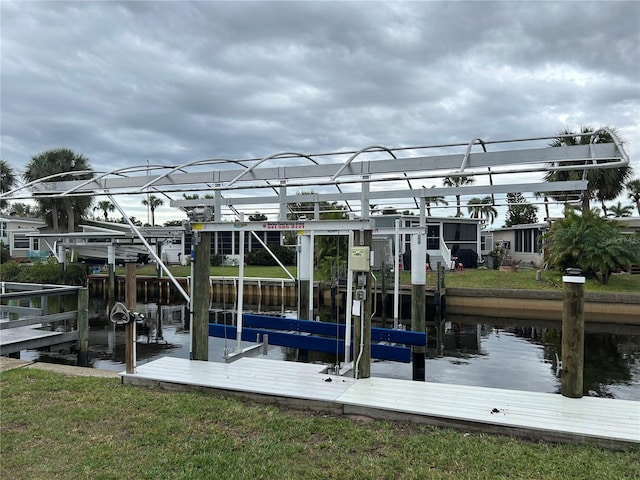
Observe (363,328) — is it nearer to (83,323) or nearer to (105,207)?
(83,323)

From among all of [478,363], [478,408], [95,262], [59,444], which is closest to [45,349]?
[59,444]

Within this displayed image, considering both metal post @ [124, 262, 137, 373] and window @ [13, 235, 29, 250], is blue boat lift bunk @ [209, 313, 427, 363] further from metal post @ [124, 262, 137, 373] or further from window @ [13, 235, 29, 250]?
window @ [13, 235, 29, 250]

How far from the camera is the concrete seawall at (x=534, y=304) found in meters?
16.8

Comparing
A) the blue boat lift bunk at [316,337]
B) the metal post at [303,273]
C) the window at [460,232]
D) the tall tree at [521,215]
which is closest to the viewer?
the blue boat lift bunk at [316,337]

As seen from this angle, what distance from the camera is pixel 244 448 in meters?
4.24

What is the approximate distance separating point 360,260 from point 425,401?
1847 millimetres

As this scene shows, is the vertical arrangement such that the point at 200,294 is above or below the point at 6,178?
below

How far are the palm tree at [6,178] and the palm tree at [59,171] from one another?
4142mm

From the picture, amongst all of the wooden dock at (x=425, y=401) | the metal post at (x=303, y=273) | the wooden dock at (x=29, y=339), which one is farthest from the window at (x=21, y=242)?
the wooden dock at (x=425, y=401)

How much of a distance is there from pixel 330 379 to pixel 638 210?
158 ft

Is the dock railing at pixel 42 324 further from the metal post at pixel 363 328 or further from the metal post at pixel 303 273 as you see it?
the metal post at pixel 363 328

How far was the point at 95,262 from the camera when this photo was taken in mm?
33344

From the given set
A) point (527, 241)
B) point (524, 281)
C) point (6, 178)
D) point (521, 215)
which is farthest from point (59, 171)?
point (521, 215)

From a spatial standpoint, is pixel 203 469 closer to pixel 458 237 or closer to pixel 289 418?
pixel 289 418
